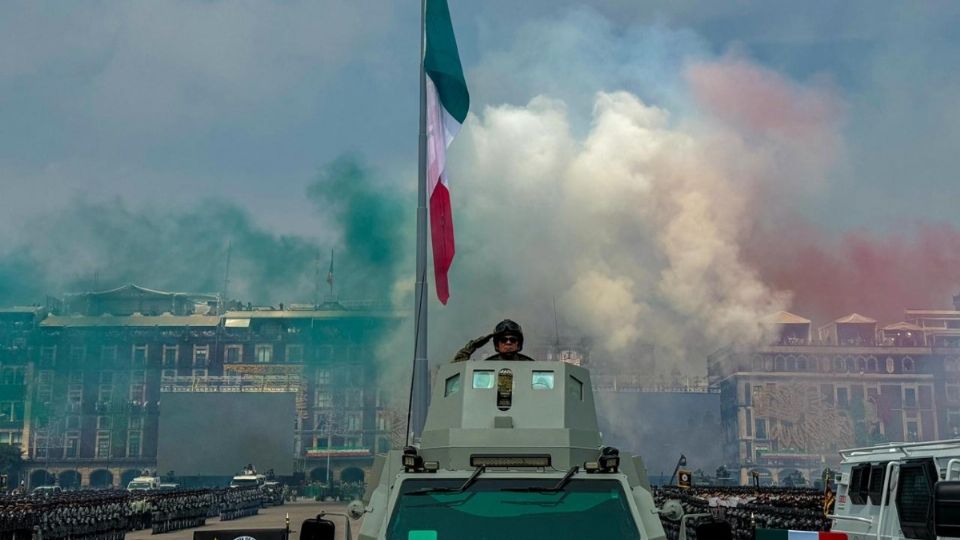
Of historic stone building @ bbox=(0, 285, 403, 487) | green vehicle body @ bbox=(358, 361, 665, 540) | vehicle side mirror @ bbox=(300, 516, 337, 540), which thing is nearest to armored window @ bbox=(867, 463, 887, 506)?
green vehicle body @ bbox=(358, 361, 665, 540)

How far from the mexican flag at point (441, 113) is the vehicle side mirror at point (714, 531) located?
9.19 meters

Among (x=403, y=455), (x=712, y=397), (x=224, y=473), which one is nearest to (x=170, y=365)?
(x=224, y=473)

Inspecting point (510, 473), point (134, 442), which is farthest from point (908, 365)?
point (510, 473)

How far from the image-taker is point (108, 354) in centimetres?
10106

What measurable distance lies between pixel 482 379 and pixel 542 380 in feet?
1.57

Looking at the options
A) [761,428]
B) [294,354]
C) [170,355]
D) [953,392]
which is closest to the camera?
[953,392]

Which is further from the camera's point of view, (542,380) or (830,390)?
(830,390)

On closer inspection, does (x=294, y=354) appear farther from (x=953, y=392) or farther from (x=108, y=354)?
(x=953, y=392)

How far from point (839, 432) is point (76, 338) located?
241 feet

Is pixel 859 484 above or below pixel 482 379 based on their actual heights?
below

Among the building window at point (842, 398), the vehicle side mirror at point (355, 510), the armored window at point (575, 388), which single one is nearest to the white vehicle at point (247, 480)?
the building window at point (842, 398)

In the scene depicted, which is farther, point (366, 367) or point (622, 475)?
point (366, 367)

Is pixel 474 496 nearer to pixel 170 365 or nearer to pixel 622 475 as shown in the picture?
pixel 622 475

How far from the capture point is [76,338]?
95.1 metres
